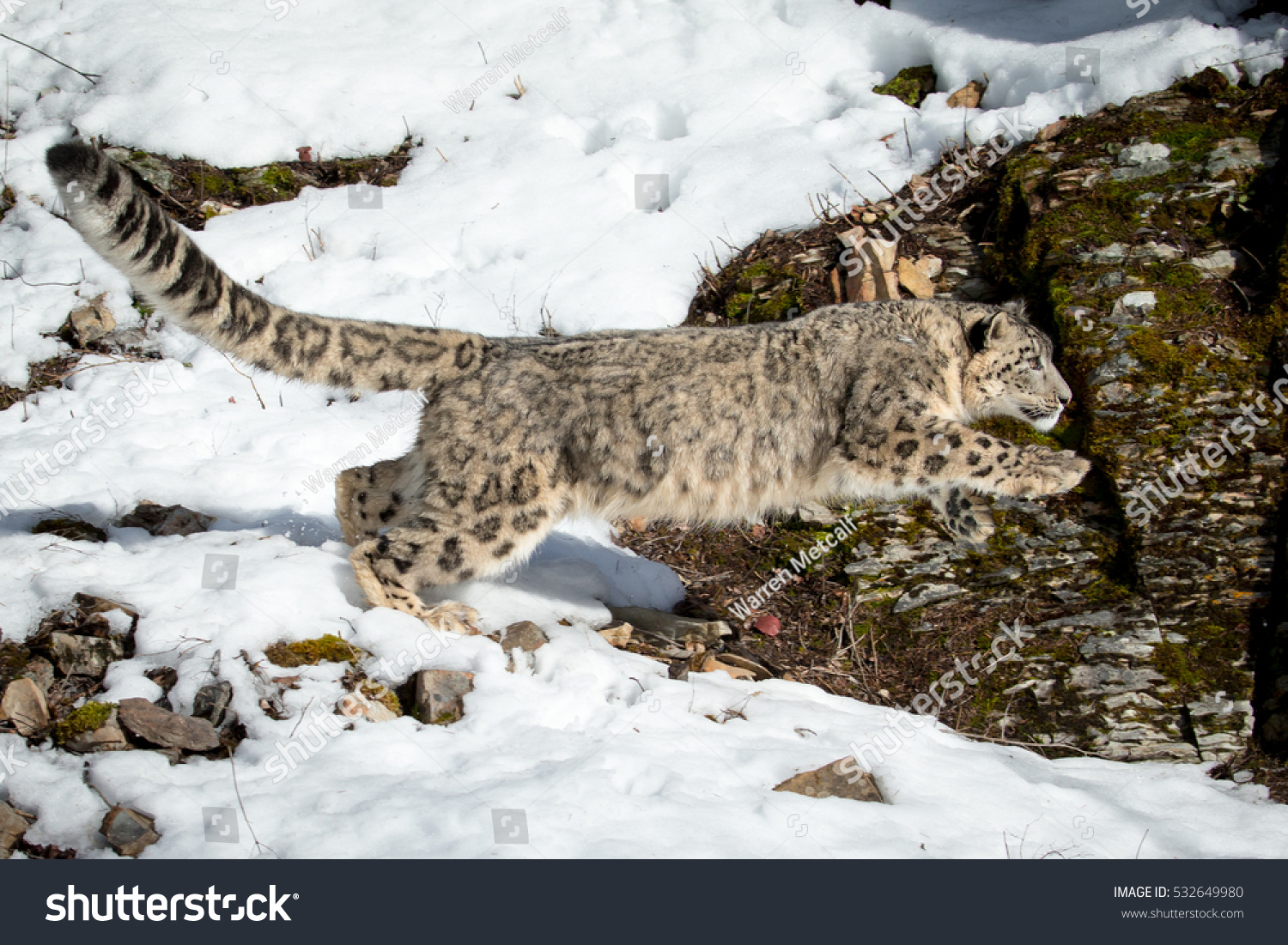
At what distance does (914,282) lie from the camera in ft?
26.8

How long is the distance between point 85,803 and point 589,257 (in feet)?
23.3

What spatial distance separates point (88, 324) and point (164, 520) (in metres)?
2.99

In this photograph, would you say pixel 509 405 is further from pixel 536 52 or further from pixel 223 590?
pixel 536 52

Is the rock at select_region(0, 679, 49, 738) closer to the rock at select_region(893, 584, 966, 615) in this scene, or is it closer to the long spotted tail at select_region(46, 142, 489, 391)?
the long spotted tail at select_region(46, 142, 489, 391)

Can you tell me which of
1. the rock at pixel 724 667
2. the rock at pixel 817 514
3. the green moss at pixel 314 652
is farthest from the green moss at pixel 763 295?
the green moss at pixel 314 652

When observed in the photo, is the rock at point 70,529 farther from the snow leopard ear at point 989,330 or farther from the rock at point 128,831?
the snow leopard ear at point 989,330

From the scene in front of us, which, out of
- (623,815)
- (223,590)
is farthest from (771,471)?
(223,590)

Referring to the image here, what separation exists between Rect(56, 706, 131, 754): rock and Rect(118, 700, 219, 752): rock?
59mm

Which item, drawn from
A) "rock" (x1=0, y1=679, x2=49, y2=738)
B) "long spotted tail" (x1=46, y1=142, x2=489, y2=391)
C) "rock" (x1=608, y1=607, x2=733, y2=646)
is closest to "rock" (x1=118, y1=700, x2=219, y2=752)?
"rock" (x1=0, y1=679, x2=49, y2=738)

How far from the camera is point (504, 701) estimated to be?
493 centimetres

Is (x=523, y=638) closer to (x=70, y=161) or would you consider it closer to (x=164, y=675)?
(x=164, y=675)

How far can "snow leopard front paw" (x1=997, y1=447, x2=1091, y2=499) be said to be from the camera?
5.68 m

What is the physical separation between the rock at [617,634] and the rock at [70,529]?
3.38 metres

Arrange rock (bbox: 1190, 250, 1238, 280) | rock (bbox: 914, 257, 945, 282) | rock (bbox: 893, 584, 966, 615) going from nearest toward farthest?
rock (bbox: 893, 584, 966, 615) → rock (bbox: 1190, 250, 1238, 280) → rock (bbox: 914, 257, 945, 282)
